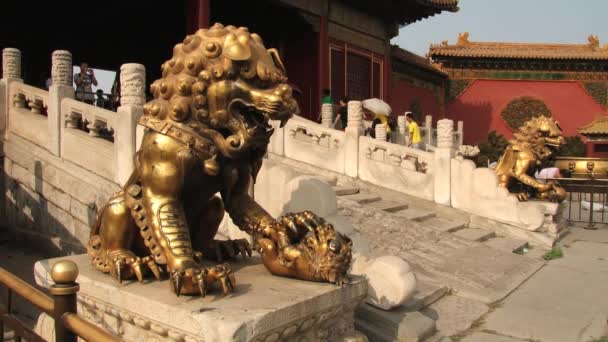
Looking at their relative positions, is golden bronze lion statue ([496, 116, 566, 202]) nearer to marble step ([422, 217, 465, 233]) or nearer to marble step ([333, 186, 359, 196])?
marble step ([422, 217, 465, 233])

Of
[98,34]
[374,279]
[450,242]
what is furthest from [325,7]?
[374,279]

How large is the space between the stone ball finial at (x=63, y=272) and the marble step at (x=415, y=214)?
5.52 metres

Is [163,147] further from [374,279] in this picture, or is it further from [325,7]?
[325,7]

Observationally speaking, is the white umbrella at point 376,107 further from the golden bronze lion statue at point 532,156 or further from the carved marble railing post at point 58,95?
the carved marble railing post at point 58,95

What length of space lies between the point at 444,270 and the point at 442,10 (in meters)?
13.7

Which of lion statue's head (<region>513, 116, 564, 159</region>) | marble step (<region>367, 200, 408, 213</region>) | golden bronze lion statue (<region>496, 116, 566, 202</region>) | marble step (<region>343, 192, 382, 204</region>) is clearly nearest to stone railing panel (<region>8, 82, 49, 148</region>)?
marble step (<region>343, 192, 382, 204</region>)

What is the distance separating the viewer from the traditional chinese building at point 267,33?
1323 centimetres

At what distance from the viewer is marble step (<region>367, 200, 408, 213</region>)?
22.6 ft

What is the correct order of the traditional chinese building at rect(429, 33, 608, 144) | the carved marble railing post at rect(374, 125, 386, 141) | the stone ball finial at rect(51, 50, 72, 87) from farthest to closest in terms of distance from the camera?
the traditional chinese building at rect(429, 33, 608, 144), the carved marble railing post at rect(374, 125, 386, 141), the stone ball finial at rect(51, 50, 72, 87)

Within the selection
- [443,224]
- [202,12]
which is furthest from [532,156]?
Answer: [202,12]

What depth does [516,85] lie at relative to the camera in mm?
23188

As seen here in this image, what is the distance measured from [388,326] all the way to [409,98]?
17146 millimetres

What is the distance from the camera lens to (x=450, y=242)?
6.01m

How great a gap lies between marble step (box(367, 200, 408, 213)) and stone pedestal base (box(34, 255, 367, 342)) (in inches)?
176
